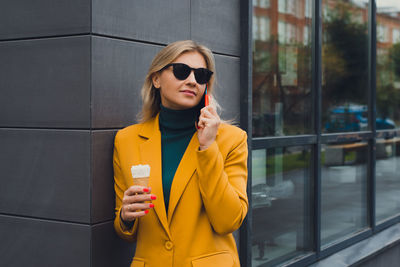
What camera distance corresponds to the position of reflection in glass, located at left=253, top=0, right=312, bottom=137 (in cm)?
487

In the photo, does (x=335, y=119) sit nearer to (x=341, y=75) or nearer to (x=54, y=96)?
(x=341, y=75)

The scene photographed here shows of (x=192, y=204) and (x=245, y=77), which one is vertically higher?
(x=245, y=77)

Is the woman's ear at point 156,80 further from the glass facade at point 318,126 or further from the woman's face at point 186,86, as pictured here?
the glass facade at point 318,126

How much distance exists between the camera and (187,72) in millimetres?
2842

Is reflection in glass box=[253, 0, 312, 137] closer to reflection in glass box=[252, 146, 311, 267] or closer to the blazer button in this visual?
reflection in glass box=[252, 146, 311, 267]

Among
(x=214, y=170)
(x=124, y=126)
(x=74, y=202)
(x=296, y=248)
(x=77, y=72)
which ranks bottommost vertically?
(x=296, y=248)

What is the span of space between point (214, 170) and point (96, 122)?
3.15 ft

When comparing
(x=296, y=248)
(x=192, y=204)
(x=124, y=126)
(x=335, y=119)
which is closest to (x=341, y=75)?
(x=335, y=119)

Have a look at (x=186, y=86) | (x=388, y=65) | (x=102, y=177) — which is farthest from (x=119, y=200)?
(x=388, y=65)

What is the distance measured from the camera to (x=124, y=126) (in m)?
3.39

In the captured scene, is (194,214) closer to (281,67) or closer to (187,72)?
(187,72)

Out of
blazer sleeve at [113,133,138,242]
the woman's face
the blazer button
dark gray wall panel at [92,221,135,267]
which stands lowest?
dark gray wall panel at [92,221,135,267]

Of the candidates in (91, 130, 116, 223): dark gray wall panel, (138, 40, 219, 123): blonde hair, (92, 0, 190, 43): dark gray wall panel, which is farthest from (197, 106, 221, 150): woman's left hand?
(92, 0, 190, 43): dark gray wall panel

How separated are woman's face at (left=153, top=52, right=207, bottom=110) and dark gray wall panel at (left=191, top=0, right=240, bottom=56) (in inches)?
43.2
